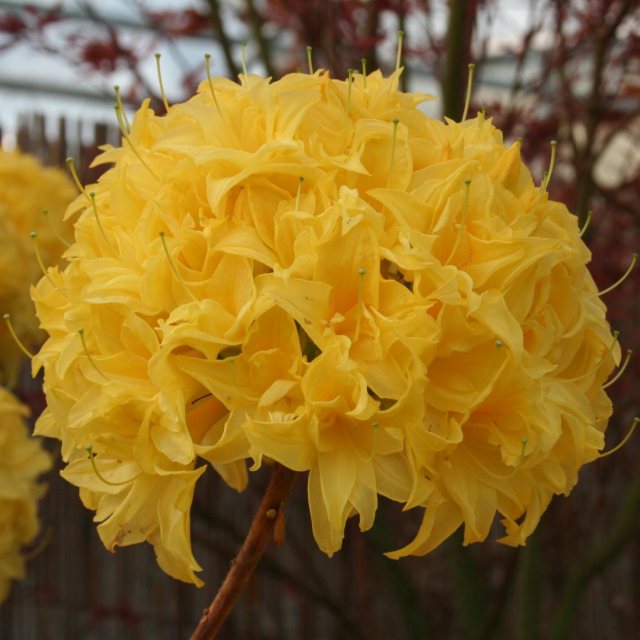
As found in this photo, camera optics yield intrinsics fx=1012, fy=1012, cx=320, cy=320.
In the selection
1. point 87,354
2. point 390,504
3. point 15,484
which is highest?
point 87,354

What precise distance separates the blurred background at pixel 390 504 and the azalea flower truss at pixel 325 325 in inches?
22.9

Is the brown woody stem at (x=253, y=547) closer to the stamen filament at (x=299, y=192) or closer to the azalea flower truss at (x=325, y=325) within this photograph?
the azalea flower truss at (x=325, y=325)

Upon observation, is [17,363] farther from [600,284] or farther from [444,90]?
[600,284]

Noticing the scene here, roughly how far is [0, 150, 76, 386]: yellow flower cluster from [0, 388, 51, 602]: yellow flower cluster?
227 millimetres

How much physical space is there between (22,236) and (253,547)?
39.8 inches

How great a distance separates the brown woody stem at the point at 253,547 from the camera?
2.12ft

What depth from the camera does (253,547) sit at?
651mm

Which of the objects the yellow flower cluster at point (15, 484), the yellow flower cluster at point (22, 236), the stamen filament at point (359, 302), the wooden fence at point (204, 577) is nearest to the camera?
the stamen filament at point (359, 302)

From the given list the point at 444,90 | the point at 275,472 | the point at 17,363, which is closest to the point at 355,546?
the point at 17,363

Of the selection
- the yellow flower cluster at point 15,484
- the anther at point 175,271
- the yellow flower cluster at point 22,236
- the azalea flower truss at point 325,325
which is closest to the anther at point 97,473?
the azalea flower truss at point 325,325

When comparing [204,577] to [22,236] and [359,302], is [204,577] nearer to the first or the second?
[22,236]

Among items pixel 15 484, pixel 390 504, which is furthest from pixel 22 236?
pixel 390 504

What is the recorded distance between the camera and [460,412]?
595 mm

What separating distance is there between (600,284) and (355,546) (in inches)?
33.2
